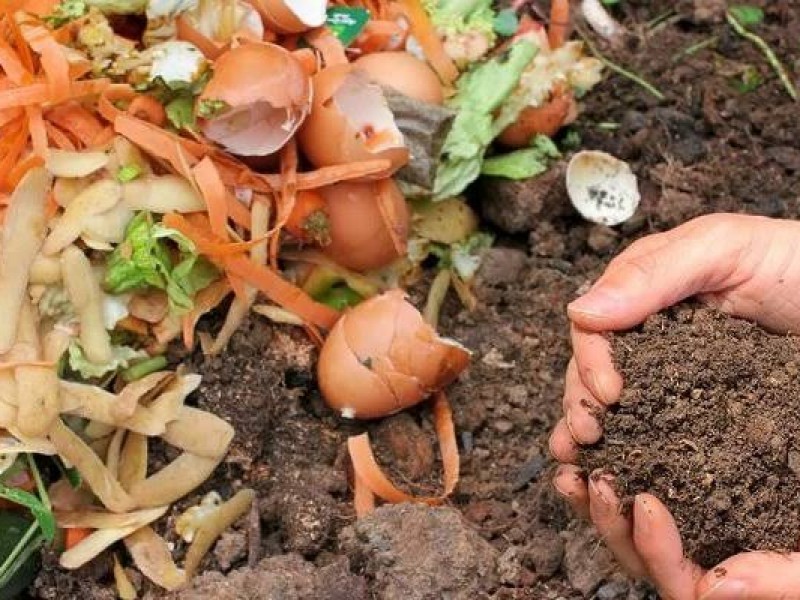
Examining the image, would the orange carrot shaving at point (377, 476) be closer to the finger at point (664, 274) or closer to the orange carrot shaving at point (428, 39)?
the finger at point (664, 274)

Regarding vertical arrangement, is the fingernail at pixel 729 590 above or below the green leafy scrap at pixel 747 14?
below

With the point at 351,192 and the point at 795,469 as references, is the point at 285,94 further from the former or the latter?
the point at 795,469

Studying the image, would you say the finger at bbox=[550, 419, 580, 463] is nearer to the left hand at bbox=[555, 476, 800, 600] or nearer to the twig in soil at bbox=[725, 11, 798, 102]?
the left hand at bbox=[555, 476, 800, 600]

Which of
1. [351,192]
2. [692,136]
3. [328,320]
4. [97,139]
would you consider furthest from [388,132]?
[692,136]

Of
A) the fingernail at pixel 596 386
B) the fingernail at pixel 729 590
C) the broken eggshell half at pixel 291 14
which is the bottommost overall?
the fingernail at pixel 729 590

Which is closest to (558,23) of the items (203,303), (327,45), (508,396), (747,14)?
(747,14)

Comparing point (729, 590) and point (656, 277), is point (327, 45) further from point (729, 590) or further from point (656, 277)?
point (729, 590)

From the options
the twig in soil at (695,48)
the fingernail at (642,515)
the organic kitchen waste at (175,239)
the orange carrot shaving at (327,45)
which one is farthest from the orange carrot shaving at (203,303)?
the twig in soil at (695,48)
